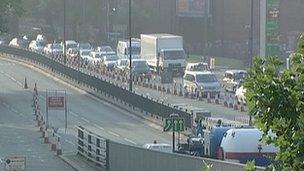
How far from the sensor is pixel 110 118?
5303 centimetres

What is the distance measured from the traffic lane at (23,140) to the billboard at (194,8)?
38.1 metres

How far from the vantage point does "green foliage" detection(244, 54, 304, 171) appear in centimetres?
952

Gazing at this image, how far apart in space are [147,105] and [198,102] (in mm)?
8546

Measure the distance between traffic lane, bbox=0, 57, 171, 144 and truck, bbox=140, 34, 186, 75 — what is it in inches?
372

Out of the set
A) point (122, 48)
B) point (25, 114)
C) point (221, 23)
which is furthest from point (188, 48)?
point (25, 114)

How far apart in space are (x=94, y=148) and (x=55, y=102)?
10760mm

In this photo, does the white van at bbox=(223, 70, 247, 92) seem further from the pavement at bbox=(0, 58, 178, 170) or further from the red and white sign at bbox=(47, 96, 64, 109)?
the red and white sign at bbox=(47, 96, 64, 109)

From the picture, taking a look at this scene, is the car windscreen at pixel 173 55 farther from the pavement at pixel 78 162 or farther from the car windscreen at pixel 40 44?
the pavement at pixel 78 162

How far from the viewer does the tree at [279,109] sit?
375 inches

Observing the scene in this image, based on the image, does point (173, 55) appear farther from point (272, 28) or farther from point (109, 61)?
point (272, 28)

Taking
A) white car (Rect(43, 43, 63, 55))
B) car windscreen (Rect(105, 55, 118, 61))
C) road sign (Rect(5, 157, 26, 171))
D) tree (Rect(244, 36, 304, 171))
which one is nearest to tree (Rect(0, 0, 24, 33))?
car windscreen (Rect(105, 55, 118, 61))

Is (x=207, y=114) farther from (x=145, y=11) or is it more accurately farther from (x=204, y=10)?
(x=145, y=11)

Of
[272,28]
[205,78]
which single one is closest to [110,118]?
[272,28]

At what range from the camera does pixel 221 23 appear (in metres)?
98.4
